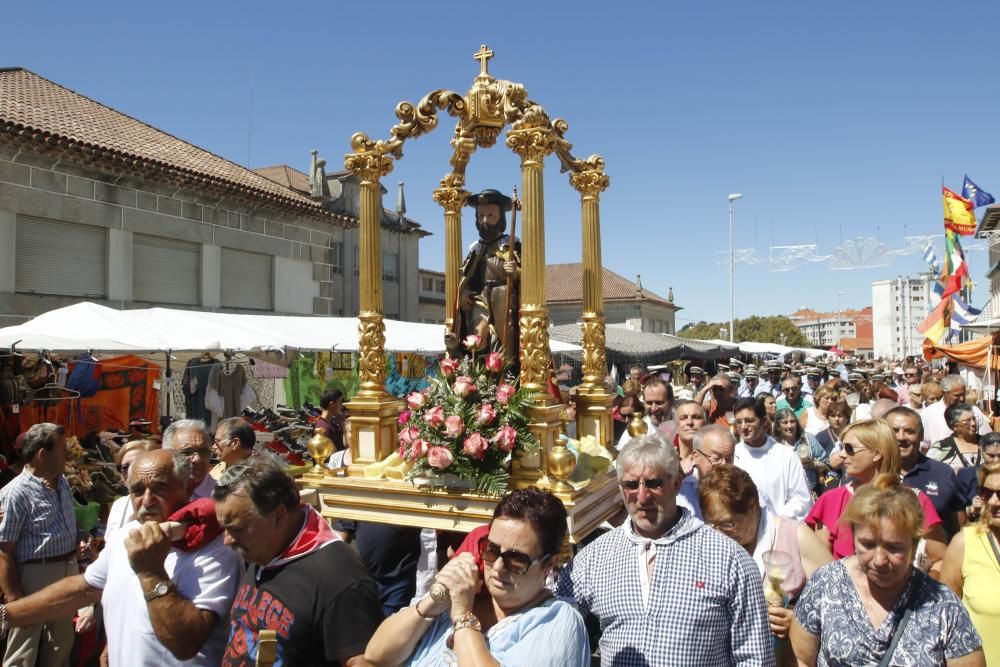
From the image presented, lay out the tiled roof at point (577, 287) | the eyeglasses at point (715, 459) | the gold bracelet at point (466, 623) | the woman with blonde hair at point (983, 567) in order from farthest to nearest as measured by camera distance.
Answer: the tiled roof at point (577, 287), the eyeglasses at point (715, 459), the woman with blonde hair at point (983, 567), the gold bracelet at point (466, 623)

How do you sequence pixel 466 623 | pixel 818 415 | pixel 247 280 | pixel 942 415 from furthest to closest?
pixel 247 280 < pixel 818 415 < pixel 942 415 < pixel 466 623

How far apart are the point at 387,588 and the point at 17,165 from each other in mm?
11444

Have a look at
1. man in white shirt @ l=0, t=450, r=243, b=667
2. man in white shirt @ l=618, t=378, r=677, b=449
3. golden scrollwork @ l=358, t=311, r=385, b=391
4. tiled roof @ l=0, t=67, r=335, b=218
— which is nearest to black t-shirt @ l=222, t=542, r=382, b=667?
man in white shirt @ l=0, t=450, r=243, b=667

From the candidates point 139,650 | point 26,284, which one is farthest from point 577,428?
point 26,284

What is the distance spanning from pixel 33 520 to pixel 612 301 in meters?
39.8

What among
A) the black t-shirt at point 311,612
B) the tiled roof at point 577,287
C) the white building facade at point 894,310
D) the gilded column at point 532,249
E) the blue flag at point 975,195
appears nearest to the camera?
the black t-shirt at point 311,612

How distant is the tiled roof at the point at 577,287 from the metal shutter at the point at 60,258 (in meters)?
29.4

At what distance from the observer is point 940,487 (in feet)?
14.4

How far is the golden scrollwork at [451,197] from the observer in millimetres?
5832

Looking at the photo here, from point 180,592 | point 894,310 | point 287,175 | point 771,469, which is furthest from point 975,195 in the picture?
point 894,310

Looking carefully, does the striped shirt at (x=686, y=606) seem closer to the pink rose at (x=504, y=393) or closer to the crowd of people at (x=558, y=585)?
the crowd of people at (x=558, y=585)

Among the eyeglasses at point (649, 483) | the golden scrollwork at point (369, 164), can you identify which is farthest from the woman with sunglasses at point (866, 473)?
the golden scrollwork at point (369, 164)

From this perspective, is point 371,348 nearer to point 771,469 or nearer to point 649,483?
point 771,469

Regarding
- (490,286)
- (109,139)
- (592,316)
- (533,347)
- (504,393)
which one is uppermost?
(109,139)
